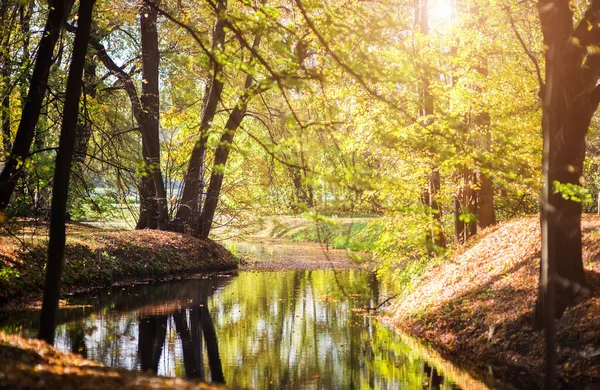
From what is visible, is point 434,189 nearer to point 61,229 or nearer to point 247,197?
point 61,229

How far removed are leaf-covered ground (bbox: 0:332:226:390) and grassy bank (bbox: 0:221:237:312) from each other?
7323mm

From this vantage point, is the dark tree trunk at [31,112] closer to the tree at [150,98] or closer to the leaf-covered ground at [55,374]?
the leaf-covered ground at [55,374]

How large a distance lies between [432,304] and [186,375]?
5.65 metres

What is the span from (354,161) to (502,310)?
5.13m

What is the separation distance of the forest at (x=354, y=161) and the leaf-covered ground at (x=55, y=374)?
277 millimetres

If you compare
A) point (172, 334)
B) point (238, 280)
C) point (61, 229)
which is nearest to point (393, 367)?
point (172, 334)

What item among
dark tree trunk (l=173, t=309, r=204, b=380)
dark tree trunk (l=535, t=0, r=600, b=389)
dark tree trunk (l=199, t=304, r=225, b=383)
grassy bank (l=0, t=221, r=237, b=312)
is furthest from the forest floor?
grassy bank (l=0, t=221, r=237, b=312)

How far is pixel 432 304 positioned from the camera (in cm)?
1329

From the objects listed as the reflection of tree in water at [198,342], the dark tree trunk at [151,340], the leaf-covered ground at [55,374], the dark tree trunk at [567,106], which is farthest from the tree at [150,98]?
the leaf-covered ground at [55,374]

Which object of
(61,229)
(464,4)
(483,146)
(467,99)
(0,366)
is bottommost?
(0,366)

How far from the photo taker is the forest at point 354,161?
7.91 metres

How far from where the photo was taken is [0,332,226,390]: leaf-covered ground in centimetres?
561

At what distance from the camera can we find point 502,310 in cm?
1115

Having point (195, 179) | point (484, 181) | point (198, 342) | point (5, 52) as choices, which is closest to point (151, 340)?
point (198, 342)
